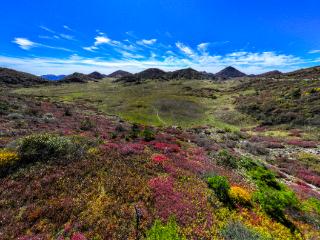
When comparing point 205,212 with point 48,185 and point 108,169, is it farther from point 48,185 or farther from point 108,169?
point 48,185

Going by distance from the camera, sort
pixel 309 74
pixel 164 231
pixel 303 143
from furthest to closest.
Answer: pixel 309 74
pixel 303 143
pixel 164 231

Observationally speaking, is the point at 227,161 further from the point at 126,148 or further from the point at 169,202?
the point at 169,202

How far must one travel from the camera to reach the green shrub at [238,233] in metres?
9.58

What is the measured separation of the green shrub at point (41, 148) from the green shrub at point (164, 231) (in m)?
8.87

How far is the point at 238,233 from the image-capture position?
9734 millimetres

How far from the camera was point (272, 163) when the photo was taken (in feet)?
84.5

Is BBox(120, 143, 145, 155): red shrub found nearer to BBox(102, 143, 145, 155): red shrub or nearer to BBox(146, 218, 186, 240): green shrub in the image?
BBox(102, 143, 145, 155): red shrub

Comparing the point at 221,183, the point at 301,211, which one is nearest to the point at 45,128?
the point at 221,183

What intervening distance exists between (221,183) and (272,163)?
50.2 ft

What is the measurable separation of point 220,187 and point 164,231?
4806mm

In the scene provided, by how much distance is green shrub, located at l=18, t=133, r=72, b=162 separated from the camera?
49.5 ft

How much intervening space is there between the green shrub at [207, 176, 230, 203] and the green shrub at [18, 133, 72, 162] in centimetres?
960

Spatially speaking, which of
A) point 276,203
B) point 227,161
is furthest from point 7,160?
point 227,161

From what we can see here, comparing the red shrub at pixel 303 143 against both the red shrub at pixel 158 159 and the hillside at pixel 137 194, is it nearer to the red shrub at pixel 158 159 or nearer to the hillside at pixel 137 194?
the hillside at pixel 137 194
